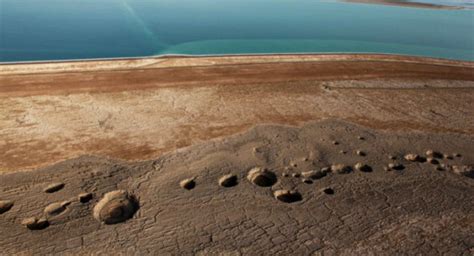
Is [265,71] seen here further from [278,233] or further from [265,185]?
[278,233]

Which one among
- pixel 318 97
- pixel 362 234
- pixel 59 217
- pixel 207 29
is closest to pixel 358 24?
pixel 207 29

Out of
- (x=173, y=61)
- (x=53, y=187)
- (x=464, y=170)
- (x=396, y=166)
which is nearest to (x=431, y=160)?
(x=464, y=170)

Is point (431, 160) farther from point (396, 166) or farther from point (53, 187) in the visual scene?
point (53, 187)

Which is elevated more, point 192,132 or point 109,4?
point 109,4

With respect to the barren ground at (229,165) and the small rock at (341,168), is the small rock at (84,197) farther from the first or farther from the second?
the small rock at (341,168)

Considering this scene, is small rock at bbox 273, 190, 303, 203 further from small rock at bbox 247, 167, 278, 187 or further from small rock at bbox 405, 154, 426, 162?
small rock at bbox 405, 154, 426, 162

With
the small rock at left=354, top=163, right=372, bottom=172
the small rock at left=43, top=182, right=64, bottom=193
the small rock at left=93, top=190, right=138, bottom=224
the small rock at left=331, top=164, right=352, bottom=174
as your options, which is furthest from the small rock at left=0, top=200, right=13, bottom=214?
the small rock at left=354, top=163, right=372, bottom=172

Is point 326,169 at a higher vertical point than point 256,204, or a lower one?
higher
